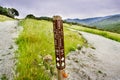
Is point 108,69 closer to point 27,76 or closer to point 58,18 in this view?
point 27,76

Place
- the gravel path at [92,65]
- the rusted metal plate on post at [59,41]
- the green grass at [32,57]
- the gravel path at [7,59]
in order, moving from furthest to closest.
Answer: the gravel path at [92,65], the gravel path at [7,59], the green grass at [32,57], the rusted metal plate on post at [59,41]

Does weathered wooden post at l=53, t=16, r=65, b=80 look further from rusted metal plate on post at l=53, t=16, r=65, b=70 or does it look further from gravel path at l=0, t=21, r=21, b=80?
gravel path at l=0, t=21, r=21, b=80

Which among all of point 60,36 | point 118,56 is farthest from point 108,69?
point 60,36

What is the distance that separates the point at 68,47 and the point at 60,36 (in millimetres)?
8352

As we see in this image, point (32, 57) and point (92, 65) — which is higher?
point (32, 57)

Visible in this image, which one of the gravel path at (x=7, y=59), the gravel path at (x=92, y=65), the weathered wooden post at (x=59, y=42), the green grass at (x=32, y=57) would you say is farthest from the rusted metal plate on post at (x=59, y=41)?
the gravel path at (x=92, y=65)

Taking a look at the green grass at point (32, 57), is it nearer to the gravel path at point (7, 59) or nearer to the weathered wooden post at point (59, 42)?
the gravel path at point (7, 59)

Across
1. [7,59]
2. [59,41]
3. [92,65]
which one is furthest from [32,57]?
[59,41]

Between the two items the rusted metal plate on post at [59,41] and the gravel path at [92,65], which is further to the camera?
the gravel path at [92,65]

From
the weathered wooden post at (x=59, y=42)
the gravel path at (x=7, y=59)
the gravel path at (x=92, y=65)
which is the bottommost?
the gravel path at (x=92, y=65)

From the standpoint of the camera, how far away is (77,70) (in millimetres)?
13234

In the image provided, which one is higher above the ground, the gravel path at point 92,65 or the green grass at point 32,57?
the green grass at point 32,57

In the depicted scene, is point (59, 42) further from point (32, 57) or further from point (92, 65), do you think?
point (92, 65)

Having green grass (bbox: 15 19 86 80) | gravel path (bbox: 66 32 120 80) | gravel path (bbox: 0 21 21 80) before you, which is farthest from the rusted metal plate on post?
gravel path (bbox: 66 32 120 80)
